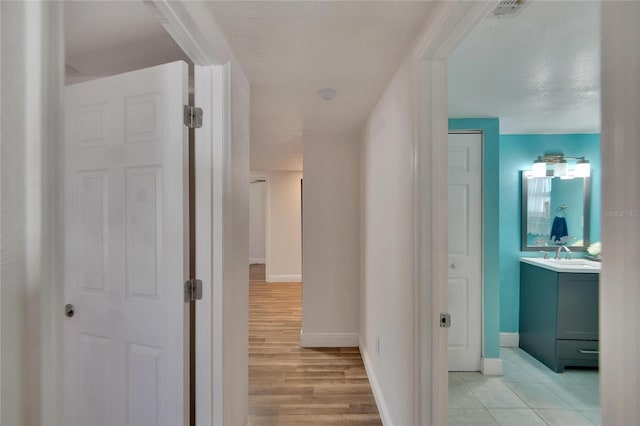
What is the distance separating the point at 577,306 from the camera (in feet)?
8.02

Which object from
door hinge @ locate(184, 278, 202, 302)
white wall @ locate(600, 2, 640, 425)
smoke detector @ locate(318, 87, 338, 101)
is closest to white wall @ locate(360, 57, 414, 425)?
smoke detector @ locate(318, 87, 338, 101)

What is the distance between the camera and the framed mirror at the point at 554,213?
288 cm

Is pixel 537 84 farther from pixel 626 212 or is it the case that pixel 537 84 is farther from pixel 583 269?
pixel 626 212

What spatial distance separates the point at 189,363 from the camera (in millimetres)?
1267

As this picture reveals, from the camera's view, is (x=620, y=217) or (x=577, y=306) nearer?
(x=620, y=217)

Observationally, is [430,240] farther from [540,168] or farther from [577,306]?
[540,168]

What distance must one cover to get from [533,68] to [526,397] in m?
2.33

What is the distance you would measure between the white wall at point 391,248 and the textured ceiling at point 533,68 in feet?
1.44

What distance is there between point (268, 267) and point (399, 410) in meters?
4.34

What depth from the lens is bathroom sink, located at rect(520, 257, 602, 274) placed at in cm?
243

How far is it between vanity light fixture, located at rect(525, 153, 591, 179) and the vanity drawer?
1560 millimetres

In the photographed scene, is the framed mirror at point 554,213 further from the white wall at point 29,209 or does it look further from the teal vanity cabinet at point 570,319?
the white wall at point 29,209

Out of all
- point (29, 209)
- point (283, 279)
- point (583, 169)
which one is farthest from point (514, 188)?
point (283, 279)

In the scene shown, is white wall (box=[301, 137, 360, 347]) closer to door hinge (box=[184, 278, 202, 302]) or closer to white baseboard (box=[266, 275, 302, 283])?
door hinge (box=[184, 278, 202, 302])
